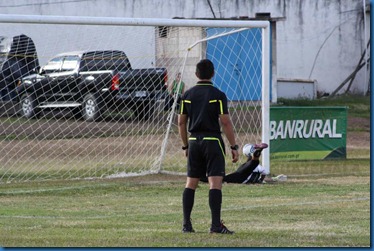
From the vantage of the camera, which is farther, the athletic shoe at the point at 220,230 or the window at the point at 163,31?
the window at the point at 163,31

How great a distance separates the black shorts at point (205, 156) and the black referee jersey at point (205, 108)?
9cm

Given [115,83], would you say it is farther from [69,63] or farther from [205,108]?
[205,108]

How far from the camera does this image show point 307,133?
71.6 feet

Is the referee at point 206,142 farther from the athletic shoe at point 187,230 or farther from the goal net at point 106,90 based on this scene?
the goal net at point 106,90

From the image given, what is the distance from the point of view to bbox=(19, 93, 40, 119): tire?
18.5m

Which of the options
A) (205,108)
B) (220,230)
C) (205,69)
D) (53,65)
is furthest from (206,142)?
(53,65)

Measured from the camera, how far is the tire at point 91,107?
743 inches

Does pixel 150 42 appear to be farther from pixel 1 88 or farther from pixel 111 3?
pixel 111 3

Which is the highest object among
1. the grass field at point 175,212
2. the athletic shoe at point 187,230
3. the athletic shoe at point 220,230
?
the athletic shoe at point 220,230

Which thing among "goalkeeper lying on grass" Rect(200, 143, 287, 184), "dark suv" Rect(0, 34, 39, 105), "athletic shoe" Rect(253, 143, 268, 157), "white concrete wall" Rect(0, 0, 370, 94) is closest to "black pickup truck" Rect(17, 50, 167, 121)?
"dark suv" Rect(0, 34, 39, 105)

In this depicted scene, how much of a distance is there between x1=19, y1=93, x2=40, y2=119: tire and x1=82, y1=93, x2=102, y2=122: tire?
933mm

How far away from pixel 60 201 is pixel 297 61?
2224 cm

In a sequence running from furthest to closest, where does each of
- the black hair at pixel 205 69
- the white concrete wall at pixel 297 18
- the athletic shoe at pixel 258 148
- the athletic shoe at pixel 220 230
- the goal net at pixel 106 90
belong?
the white concrete wall at pixel 297 18, the goal net at pixel 106 90, the athletic shoe at pixel 258 148, the black hair at pixel 205 69, the athletic shoe at pixel 220 230

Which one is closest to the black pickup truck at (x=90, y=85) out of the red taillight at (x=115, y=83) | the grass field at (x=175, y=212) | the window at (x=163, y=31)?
the red taillight at (x=115, y=83)
